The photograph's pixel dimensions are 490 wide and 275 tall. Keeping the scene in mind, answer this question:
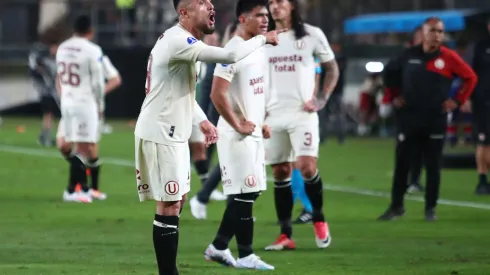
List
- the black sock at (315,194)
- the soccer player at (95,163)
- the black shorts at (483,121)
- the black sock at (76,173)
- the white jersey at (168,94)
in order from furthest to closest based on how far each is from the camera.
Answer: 1. the black shorts at (483,121)
2. the soccer player at (95,163)
3. the black sock at (76,173)
4. the black sock at (315,194)
5. the white jersey at (168,94)

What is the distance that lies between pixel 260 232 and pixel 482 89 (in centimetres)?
573

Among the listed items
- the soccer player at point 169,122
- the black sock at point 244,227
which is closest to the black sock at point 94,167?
the black sock at point 244,227

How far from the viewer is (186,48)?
9.79 meters

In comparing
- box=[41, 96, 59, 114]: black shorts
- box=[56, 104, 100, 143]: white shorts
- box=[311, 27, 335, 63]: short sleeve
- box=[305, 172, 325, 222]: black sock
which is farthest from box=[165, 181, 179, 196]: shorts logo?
box=[41, 96, 59, 114]: black shorts

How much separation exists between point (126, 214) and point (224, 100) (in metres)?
5.00

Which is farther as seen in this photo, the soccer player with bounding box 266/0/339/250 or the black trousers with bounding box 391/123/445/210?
the black trousers with bounding box 391/123/445/210

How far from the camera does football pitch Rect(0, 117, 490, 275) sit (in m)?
11.8

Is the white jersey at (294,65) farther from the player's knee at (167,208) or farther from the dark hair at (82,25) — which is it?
the dark hair at (82,25)

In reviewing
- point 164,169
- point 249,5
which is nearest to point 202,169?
point 249,5

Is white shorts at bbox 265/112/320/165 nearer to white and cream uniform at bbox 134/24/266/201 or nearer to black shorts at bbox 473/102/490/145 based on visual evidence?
white and cream uniform at bbox 134/24/266/201

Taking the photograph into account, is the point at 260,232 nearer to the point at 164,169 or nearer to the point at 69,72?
the point at 69,72

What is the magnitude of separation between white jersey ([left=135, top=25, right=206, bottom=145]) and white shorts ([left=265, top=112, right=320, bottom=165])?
318cm

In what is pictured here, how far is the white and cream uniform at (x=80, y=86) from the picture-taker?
1769cm

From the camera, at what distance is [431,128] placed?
51.1 feet
